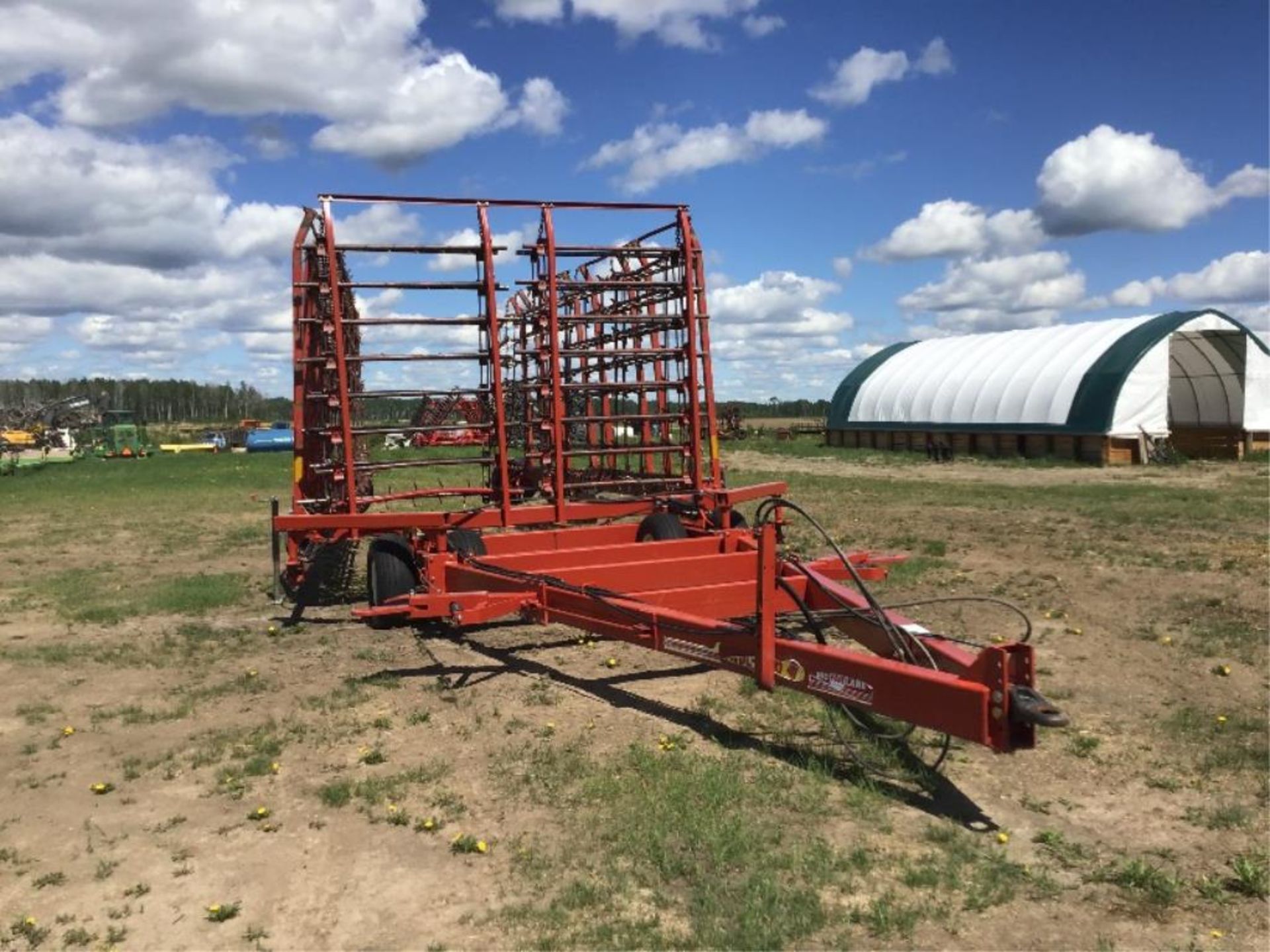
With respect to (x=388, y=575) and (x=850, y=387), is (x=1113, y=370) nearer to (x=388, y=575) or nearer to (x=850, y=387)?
(x=850, y=387)

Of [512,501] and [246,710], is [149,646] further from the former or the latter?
[512,501]

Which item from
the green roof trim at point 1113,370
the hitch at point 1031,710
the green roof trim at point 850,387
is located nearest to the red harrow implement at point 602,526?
the hitch at point 1031,710

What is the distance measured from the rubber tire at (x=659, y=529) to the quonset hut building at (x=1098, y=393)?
23897mm

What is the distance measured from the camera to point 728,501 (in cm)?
978

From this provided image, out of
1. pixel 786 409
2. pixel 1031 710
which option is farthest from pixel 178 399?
pixel 1031 710

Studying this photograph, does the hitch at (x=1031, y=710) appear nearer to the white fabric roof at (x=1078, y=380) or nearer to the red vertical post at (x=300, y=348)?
the red vertical post at (x=300, y=348)

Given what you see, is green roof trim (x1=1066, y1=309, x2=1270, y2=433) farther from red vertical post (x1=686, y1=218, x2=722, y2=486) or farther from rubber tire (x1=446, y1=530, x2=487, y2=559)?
rubber tire (x1=446, y1=530, x2=487, y2=559)

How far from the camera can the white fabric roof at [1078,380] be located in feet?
97.2

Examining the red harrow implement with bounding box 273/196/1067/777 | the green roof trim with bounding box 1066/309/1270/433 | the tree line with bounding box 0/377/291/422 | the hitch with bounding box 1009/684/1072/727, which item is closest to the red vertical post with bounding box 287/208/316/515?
the red harrow implement with bounding box 273/196/1067/777

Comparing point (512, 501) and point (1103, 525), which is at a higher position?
point (512, 501)

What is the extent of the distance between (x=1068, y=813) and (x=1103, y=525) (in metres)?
11.2

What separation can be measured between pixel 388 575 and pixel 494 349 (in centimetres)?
232

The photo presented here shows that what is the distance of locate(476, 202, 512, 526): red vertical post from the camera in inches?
359

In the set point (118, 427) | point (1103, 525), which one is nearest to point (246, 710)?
point (1103, 525)
